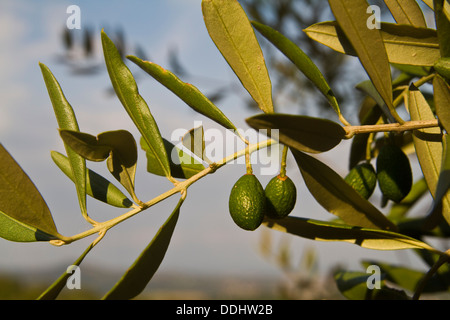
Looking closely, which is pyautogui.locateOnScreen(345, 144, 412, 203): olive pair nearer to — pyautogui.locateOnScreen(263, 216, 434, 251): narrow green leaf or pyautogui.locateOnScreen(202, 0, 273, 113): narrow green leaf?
pyautogui.locateOnScreen(263, 216, 434, 251): narrow green leaf

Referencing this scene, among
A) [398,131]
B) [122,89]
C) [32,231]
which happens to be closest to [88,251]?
[32,231]

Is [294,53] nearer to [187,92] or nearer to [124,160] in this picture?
[187,92]

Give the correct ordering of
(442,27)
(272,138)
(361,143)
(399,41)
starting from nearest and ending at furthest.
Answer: (272,138) → (442,27) → (399,41) → (361,143)

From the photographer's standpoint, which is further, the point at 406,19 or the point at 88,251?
the point at 406,19

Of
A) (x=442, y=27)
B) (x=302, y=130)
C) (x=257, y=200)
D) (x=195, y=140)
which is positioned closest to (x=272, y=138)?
(x=302, y=130)

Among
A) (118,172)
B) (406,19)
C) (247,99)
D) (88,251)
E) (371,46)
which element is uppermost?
(247,99)

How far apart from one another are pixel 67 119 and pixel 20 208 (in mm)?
209

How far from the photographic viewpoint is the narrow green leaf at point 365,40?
833 millimetres

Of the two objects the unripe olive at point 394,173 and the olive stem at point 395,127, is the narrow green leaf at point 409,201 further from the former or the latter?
the olive stem at point 395,127

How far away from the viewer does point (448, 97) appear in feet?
2.84

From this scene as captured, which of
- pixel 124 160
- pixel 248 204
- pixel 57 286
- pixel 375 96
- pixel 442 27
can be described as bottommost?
pixel 57 286

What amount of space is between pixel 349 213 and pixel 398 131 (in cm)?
23

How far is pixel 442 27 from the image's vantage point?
0.90 meters

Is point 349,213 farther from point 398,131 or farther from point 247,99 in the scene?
point 247,99
